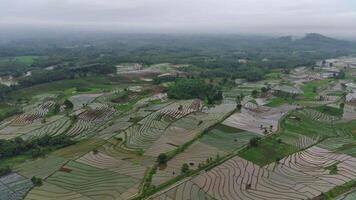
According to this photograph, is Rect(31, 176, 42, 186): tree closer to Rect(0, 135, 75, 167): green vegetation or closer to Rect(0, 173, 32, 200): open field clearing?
Rect(0, 173, 32, 200): open field clearing

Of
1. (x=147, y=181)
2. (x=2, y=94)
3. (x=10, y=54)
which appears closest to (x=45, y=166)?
(x=147, y=181)

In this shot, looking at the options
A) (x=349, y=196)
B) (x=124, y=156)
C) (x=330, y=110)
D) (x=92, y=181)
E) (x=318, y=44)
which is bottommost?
(x=92, y=181)

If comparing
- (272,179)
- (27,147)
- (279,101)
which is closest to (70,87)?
(27,147)

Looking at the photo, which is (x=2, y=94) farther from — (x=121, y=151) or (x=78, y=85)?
(x=121, y=151)

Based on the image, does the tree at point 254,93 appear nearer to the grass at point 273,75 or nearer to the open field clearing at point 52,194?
the grass at point 273,75

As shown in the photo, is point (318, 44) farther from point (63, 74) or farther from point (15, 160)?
point (15, 160)

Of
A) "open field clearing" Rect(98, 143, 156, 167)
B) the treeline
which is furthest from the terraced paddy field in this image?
the treeline
